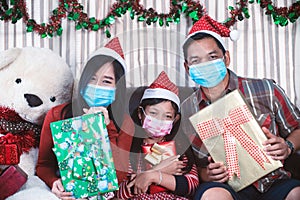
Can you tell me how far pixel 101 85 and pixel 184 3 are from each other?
0.54 m

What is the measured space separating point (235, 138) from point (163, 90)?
33 centimetres

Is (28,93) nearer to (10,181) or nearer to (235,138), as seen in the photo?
(10,181)

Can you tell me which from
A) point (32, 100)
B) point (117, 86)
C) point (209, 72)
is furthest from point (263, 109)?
point (32, 100)

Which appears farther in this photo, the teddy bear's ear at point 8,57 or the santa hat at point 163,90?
the teddy bear's ear at point 8,57

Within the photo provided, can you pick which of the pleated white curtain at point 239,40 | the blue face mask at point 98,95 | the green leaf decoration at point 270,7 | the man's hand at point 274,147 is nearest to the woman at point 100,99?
the blue face mask at point 98,95

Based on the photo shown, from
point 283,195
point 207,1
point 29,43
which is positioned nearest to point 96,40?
point 29,43

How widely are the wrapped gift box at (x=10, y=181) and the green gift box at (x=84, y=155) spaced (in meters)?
0.17

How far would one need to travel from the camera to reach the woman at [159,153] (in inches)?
70.9

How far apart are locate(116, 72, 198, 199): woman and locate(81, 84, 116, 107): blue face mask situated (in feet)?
0.39

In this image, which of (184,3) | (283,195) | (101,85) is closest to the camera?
(283,195)

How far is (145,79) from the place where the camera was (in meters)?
1.93

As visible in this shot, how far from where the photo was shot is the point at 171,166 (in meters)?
1.84

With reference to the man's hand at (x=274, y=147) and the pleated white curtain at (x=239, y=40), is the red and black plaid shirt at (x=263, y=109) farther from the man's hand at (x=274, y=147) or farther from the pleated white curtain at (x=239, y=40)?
the pleated white curtain at (x=239, y=40)

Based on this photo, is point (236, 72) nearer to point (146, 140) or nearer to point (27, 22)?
point (146, 140)
